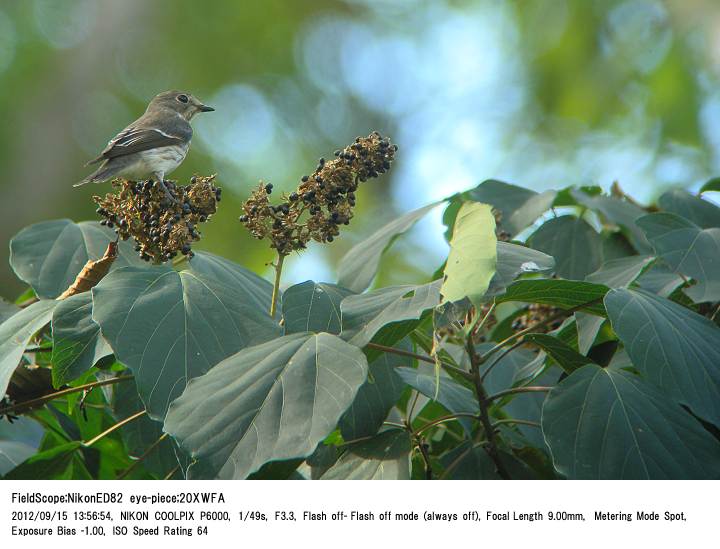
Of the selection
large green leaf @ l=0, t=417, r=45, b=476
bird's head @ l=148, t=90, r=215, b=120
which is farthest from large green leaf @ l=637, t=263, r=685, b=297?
bird's head @ l=148, t=90, r=215, b=120

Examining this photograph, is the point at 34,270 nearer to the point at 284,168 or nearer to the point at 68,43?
→ the point at 284,168

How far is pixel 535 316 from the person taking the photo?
1.73 metres

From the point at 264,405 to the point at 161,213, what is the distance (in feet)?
1.70

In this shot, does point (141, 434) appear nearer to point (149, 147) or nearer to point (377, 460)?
point (377, 460)

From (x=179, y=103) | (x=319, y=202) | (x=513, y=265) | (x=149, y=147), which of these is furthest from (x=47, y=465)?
(x=179, y=103)

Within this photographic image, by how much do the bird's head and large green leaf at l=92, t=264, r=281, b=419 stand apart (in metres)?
1.56

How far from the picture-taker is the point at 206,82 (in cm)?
1054

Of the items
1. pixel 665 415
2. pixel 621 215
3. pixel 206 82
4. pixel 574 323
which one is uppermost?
pixel 206 82

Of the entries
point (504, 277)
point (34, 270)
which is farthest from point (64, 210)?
point (504, 277)

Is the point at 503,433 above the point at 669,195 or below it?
below

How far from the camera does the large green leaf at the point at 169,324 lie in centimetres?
111

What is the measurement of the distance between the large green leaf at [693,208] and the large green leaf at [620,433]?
699mm

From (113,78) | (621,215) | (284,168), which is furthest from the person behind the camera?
(113,78)

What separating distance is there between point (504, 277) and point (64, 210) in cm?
941
